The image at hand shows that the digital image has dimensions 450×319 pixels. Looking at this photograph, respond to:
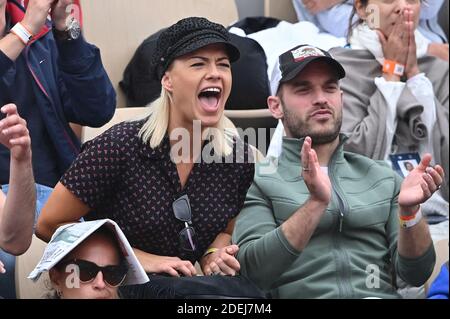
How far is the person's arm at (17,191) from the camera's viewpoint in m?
1.67

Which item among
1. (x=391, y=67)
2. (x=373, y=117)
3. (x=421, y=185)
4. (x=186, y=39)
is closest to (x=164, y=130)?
(x=186, y=39)

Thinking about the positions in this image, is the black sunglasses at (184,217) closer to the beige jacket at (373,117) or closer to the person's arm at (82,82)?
the person's arm at (82,82)

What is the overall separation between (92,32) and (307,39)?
697 millimetres

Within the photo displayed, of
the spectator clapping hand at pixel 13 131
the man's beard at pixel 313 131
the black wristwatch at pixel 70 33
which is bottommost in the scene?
the man's beard at pixel 313 131

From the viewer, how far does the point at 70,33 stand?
1.93m

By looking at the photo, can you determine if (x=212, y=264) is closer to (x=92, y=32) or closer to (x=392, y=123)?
(x=92, y=32)

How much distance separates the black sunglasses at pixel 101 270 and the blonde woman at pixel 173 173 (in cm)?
11

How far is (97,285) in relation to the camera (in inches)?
68.7

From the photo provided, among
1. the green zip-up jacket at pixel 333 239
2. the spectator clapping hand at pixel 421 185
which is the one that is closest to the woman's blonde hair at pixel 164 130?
the green zip-up jacket at pixel 333 239

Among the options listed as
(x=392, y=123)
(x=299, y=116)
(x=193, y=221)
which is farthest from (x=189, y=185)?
(x=392, y=123)

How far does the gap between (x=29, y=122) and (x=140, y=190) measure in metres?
0.32

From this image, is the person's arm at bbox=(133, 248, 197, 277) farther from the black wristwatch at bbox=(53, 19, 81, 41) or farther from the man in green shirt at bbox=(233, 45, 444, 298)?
the black wristwatch at bbox=(53, 19, 81, 41)

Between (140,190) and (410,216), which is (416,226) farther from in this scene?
(140,190)

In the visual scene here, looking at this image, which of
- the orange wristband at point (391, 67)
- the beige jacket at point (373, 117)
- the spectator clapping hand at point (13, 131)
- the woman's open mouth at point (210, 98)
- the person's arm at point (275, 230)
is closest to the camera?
the spectator clapping hand at point (13, 131)
